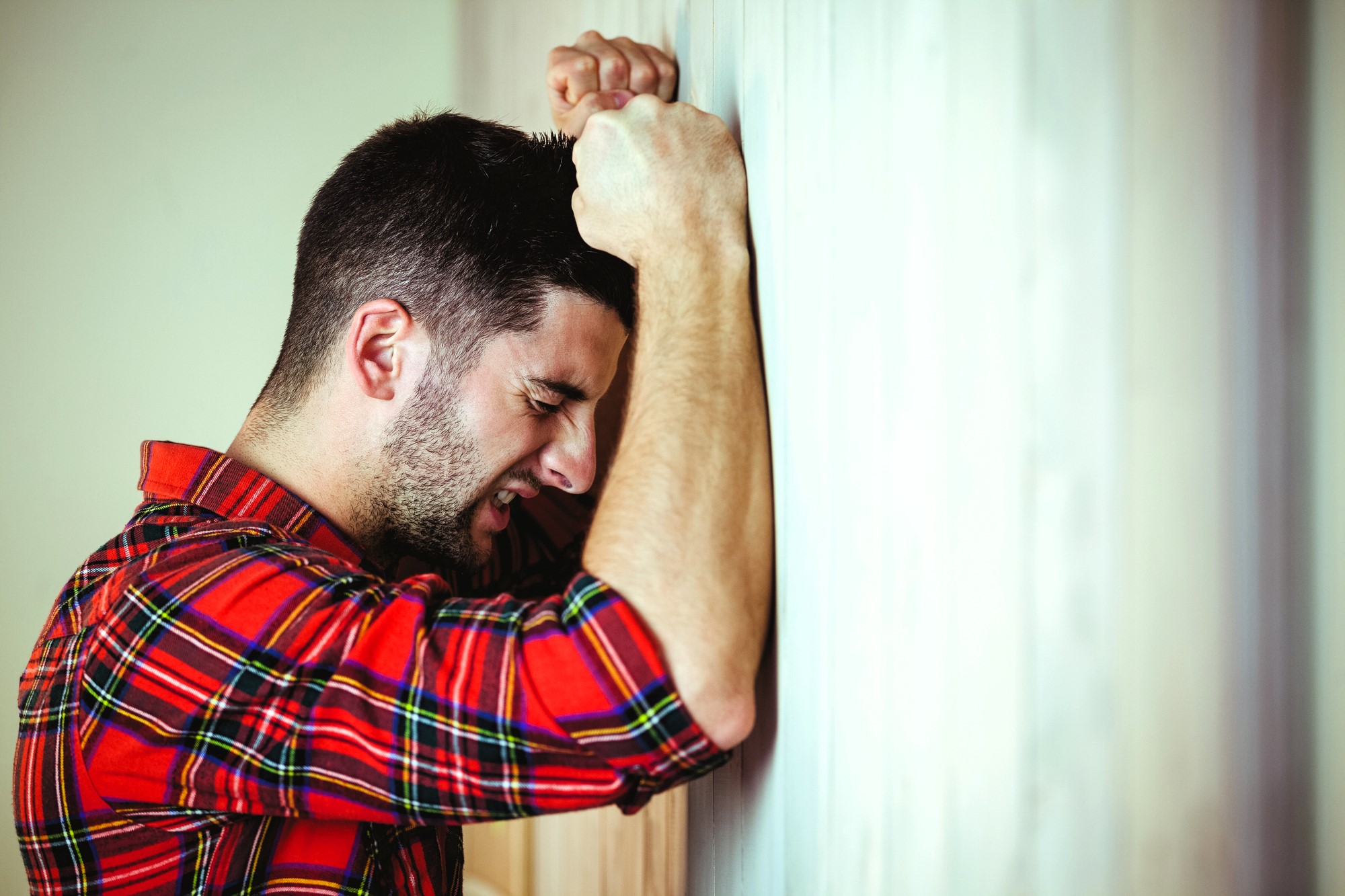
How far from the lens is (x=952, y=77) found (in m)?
0.46

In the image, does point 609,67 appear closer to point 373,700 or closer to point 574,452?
point 574,452

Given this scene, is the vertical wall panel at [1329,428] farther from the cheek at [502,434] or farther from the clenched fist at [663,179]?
the cheek at [502,434]

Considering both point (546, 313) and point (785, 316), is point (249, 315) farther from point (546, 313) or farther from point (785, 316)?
point (785, 316)

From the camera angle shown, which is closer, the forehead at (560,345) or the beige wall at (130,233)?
the forehead at (560,345)

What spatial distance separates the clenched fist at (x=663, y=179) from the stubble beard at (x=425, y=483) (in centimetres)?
33

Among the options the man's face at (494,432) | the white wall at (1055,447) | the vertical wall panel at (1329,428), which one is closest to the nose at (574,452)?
the man's face at (494,432)

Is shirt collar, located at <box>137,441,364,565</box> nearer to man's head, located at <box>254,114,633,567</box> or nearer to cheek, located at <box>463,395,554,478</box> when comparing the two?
man's head, located at <box>254,114,633,567</box>

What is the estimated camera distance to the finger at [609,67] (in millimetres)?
934

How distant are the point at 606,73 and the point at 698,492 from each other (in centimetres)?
53

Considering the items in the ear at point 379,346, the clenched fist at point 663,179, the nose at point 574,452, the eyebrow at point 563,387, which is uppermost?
the clenched fist at point 663,179

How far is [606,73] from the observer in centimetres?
94

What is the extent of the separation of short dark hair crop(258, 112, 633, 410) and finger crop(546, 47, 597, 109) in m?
0.10

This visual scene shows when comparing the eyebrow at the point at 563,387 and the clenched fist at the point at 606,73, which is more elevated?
the clenched fist at the point at 606,73

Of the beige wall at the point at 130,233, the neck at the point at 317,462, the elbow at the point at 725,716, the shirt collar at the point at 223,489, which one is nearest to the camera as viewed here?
the elbow at the point at 725,716
